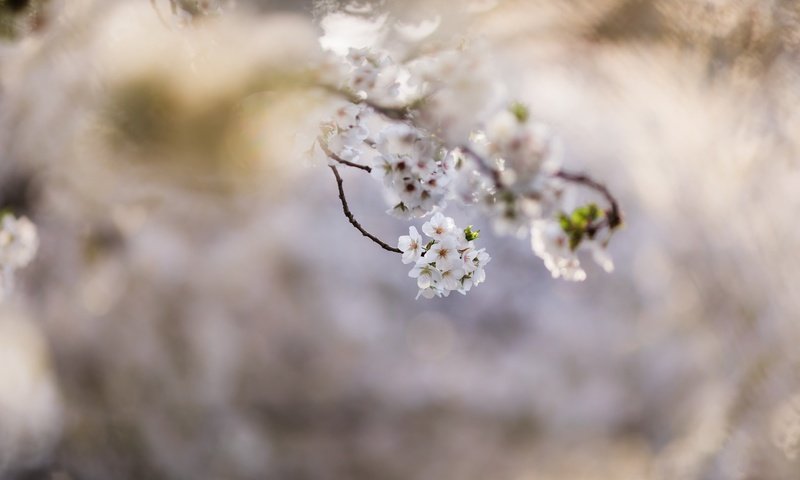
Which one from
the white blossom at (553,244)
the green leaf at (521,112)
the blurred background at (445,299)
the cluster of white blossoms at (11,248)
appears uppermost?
the green leaf at (521,112)

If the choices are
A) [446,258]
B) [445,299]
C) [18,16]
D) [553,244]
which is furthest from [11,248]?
[553,244]

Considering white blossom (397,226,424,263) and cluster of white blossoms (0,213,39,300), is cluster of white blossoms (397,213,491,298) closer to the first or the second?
white blossom (397,226,424,263)

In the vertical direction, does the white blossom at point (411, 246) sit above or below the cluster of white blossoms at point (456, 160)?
below

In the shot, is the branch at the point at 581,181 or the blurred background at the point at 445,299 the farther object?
the blurred background at the point at 445,299

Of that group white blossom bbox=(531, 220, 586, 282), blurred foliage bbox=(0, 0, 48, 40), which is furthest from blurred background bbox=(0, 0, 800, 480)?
white blossom bbox=(531, 220, 586, 282)

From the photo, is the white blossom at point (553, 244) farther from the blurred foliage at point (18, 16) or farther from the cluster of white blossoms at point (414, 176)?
the blurred foliage at point (18, 16)

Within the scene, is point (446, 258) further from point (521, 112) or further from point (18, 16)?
point (18, 16)

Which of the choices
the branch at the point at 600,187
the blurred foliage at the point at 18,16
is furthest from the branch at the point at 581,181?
→ the blurred foliage at the point at 18,16
